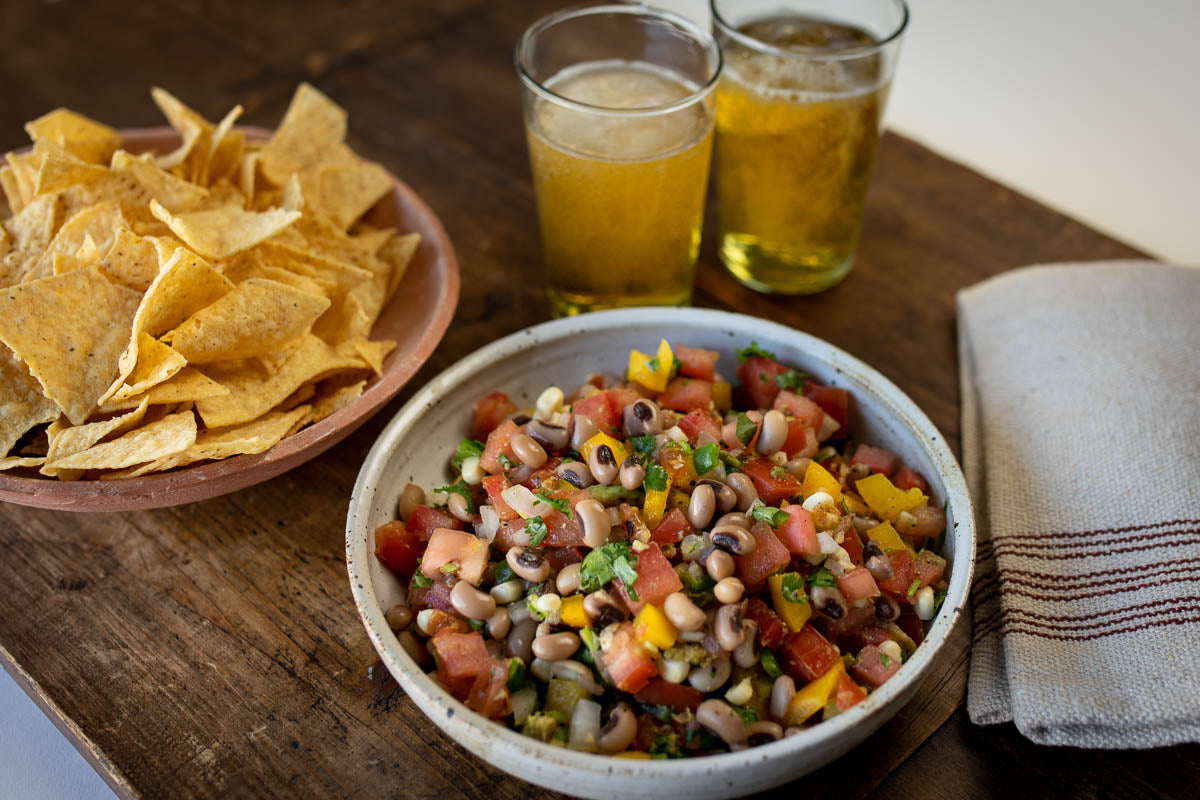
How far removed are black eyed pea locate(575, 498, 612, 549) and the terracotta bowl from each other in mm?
486

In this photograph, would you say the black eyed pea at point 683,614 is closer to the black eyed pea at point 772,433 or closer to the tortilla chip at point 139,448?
the black eyed pea at point 772,433

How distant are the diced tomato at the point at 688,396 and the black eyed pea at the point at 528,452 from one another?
11.2 inches

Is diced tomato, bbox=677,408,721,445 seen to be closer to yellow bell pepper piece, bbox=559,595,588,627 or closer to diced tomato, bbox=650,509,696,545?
diced tomato, bbox=650,509,696,545

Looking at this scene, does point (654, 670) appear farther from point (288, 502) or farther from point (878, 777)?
point (288, 502)

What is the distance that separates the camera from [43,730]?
1.74m

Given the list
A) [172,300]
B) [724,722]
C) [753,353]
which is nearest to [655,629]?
[724,722]

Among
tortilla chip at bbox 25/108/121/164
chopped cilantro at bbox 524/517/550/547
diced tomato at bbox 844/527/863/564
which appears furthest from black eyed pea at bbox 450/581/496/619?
tortilla chip at bbox 25/108/121/164

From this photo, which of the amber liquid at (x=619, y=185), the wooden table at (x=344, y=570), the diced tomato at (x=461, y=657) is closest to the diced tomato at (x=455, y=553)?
the diced tomato at (x=461, y=657)

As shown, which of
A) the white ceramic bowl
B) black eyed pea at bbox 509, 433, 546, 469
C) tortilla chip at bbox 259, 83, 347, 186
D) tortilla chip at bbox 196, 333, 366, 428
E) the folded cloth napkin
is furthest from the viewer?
tortilla chip at bbox 259, 83, 347, 186

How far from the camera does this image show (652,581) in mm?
1384

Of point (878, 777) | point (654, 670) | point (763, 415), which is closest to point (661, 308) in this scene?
point (763, 415)

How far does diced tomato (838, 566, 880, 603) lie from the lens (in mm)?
1423

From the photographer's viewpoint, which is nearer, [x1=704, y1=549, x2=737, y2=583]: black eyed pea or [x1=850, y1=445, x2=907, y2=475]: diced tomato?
[x1=704, y1=549, x2=737, y2=583]: black eyed pea

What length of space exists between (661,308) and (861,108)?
1.83 feet
